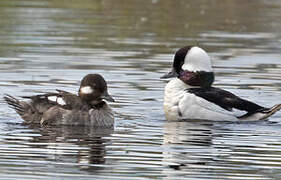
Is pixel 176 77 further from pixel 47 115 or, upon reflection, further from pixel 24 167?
pixel 24 167

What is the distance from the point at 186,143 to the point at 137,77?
5.44 metres

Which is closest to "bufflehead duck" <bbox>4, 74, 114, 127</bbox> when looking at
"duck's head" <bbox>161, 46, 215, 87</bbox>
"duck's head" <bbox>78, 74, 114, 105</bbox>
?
"duck's head" <bbox>78, 74, 114, 105</bbox>

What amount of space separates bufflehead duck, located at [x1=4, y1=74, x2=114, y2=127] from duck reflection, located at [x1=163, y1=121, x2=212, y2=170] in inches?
36.7

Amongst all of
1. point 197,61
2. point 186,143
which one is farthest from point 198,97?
point 186,143

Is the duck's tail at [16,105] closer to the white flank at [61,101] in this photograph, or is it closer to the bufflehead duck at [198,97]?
the white flank at [61,101]

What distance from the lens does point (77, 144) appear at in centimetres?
1197

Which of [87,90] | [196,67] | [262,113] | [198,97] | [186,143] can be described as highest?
[196,67]

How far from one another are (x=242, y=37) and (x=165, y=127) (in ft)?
36.0

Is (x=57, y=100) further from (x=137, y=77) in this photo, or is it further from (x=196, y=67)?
(x=137, y=77)

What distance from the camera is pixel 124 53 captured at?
68.1ft

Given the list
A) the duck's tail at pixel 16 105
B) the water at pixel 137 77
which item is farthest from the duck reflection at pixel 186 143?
the duck's tail at pixel 16 105

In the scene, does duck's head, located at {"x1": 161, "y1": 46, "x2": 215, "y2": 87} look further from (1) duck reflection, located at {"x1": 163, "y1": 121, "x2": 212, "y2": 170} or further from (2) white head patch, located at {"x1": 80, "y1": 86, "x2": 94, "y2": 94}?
(2) white head patch, located at {"x1": 80, "y1": 86, "x2": 94, "y2": 94}

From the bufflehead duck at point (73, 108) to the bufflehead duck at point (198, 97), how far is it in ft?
4.09

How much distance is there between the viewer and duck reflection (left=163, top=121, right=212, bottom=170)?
1098 centimetres
